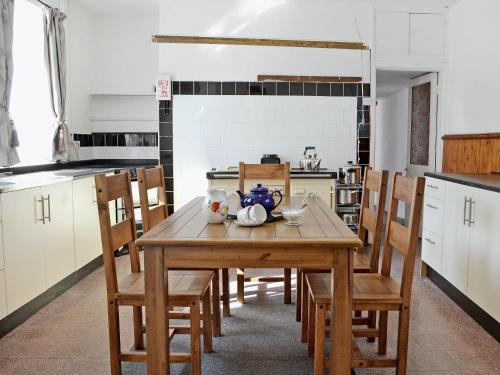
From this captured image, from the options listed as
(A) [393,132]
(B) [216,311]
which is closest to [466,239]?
(B) [216,311]

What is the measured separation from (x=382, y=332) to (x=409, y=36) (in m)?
3.80

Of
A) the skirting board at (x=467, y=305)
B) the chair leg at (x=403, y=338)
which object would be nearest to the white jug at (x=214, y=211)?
the chair leg at (x=403, y=338)

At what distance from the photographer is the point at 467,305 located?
313 centimetres

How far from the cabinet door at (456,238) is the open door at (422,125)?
209 centimetres

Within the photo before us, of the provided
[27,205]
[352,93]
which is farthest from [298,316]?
[352,93]

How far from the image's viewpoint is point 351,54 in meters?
5.15

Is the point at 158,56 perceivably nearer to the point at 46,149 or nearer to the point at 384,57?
the point at 46,149

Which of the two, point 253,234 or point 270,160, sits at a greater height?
point 270,160

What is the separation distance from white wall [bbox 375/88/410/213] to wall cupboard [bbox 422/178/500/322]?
2.83 meters

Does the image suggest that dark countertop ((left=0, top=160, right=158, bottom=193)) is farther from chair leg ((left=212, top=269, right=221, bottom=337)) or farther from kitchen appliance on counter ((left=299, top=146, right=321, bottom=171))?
kitchen appliance on counter ((left=299, top=146, right=321, bottom=171))

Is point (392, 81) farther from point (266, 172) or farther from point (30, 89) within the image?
point (30, 89)

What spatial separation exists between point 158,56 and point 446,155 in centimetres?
348

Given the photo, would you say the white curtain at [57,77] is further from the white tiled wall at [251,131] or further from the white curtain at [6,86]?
the white tiled wall at [251,131]

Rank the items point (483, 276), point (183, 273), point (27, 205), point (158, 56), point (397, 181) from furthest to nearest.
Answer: point (158, 56) → point (27, 205) → point (483, 276) → point (183, 273) → point (397, 181)
